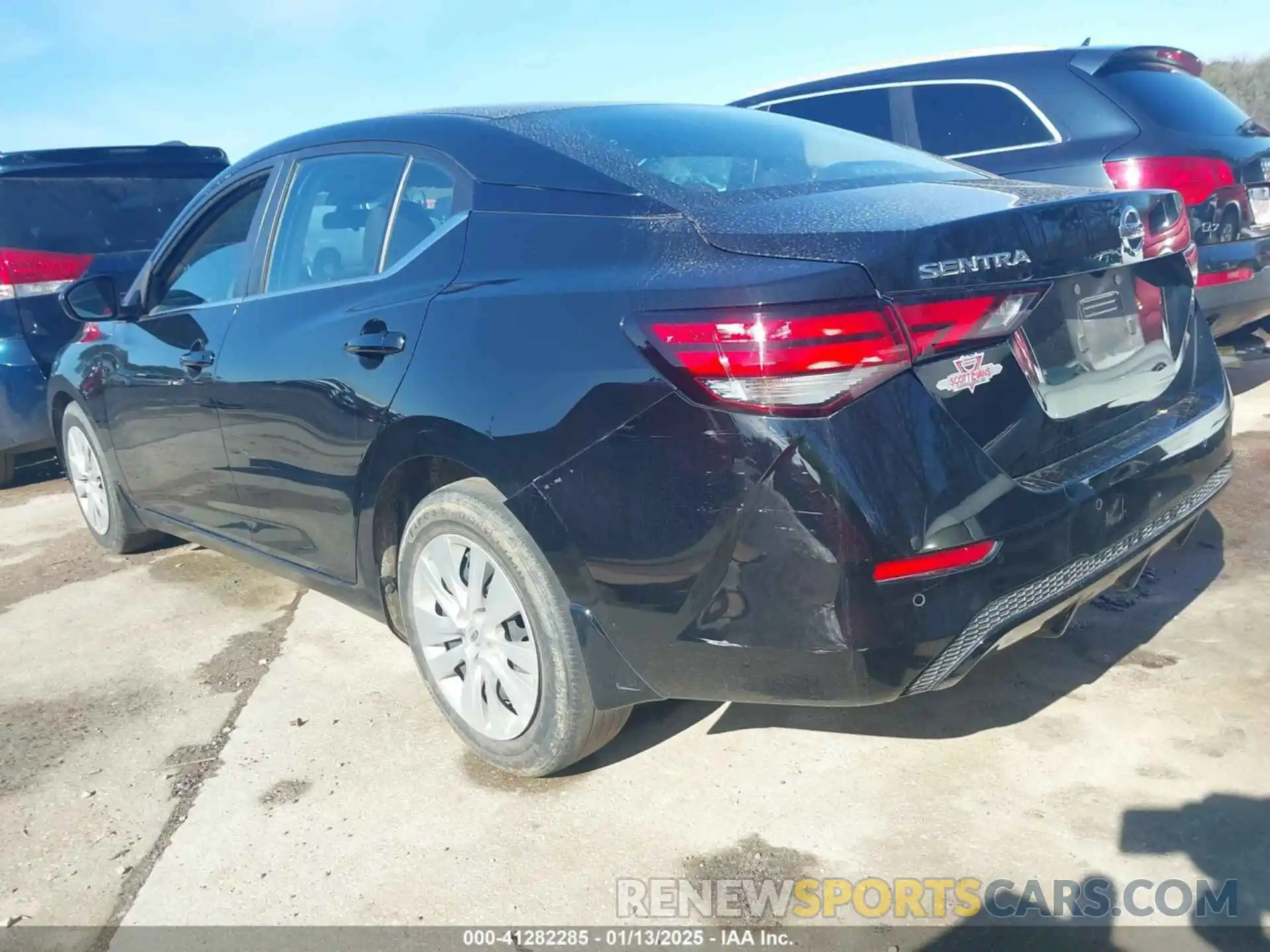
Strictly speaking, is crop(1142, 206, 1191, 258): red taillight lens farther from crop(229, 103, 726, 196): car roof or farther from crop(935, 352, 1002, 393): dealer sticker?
crop(229, 103, 726, 196): car roof

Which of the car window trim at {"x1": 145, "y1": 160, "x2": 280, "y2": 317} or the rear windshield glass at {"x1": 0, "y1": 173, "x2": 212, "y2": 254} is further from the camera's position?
the rear windshield glass at {"x1": 0, "y1": 173, "x2": 212, "y2": 254}

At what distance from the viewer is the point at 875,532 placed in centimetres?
195

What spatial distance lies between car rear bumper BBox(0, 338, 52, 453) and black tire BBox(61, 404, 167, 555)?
3.23ft

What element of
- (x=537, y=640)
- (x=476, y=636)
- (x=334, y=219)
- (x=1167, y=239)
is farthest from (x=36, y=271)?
(x=1167, y=239)

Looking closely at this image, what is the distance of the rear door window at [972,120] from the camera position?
501cm

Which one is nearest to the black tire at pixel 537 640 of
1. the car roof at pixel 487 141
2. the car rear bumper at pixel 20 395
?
the car roof at pixel 487 141

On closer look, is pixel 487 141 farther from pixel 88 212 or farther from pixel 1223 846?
pixel 88 212

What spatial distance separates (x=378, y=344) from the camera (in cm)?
269

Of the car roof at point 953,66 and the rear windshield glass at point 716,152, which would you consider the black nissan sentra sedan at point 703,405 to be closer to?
the rear windshield glass at point 716,152

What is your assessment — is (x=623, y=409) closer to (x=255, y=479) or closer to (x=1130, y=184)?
(x=255, y=479)

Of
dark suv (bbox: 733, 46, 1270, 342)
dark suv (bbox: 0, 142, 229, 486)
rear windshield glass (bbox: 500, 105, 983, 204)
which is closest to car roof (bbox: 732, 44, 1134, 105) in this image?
dark suv (bbox: 733, 46, 1270, 342)

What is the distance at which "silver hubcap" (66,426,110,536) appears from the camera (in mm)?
4672

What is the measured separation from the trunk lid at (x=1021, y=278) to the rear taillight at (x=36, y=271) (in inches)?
192

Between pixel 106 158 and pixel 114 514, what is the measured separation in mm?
2617
